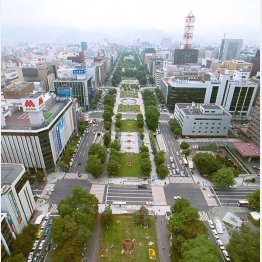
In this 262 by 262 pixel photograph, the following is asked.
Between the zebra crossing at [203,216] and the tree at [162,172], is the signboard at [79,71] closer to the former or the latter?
the tree at [162,172]

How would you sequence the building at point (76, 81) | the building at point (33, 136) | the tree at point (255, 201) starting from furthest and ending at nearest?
the building at point (76, 81)
the building at point (33, 136)
the tree at point (255, 201)

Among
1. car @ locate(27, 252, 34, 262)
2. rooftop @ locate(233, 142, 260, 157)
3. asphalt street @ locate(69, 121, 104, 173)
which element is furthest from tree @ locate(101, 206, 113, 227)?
rooftop @ locate(233, 142, 260, 157)

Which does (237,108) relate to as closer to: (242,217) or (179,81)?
(179,81)

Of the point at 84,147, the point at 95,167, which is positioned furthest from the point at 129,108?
the point at 95,167

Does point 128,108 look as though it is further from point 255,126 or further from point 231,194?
point 231,194

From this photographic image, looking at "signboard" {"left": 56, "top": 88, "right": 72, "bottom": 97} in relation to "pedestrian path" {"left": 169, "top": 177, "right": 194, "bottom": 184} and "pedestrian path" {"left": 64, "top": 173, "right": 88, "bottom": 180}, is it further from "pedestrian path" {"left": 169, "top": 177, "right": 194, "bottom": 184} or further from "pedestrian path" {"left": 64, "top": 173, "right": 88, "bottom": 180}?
"pedestrian path" {"left": 169, "top": 177, "right": 194, "bottom": 184}

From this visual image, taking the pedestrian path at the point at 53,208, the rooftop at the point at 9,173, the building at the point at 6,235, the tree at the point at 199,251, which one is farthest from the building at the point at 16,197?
the tree at the point at 199,251

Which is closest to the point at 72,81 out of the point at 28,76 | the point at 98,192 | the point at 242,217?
the point at 28,76
